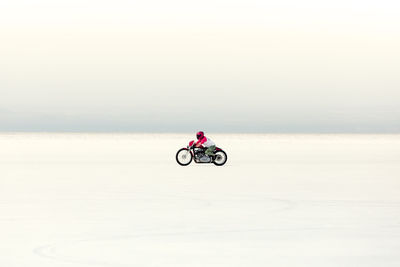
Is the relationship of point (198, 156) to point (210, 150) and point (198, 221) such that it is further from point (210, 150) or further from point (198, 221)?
point (198, 221)

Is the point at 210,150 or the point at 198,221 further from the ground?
the point at 210,150

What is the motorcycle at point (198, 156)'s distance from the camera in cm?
2508

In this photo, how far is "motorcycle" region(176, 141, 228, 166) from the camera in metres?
25.1

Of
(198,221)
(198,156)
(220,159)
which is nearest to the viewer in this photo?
(198,221)

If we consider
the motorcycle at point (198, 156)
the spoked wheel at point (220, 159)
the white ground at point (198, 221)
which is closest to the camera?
the white ground at point (198, 221)

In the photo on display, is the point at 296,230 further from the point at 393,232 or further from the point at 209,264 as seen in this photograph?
the point at 209,264

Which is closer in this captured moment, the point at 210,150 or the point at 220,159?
the point at 210,150

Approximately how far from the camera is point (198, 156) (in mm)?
25094

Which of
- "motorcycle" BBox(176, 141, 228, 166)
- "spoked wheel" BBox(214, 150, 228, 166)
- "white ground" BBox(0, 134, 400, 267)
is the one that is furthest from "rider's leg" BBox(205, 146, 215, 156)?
"white ground" BBox(0, 134, 400, 267)

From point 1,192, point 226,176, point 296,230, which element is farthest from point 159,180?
point 296,230

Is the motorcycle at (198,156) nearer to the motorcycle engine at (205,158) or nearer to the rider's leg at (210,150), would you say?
the motorcycle engine at (205,158)

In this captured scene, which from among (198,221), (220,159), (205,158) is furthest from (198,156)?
(198,221)

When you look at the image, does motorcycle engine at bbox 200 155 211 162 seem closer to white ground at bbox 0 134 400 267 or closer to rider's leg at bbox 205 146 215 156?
rider's leg at bbox 205 146 215 156

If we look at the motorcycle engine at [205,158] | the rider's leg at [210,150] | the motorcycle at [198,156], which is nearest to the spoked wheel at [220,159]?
the motorcycle at [198,156]
